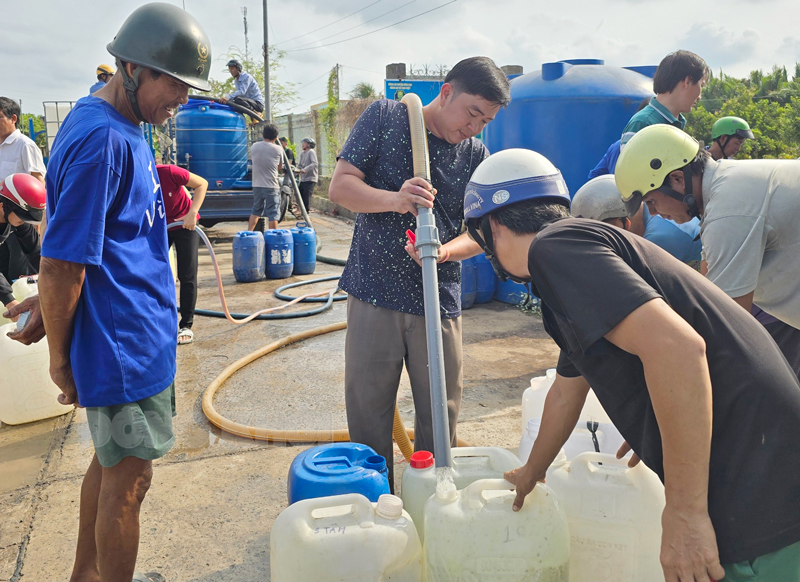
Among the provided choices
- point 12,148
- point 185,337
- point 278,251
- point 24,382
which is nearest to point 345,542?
point 24,382

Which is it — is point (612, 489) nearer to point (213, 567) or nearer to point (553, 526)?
point (553, 526)

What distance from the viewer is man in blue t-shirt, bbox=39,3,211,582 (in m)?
1.83

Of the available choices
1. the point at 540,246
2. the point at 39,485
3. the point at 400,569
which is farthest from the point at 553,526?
the point at 39,485

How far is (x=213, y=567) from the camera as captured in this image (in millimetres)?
2562

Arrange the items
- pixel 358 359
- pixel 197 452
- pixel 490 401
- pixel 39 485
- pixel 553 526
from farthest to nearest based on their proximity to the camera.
Result: pixel 490 401, pixel 197 452, pixel 39 485, pixel 358 359, pixel 553 526

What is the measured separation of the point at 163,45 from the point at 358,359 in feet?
4.42

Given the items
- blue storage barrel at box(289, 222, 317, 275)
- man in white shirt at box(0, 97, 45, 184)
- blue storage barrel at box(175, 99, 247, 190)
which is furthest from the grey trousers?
blue storage barrel at box(175, 99, 247, 190)

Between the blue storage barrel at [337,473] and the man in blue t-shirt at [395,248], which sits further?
the man in blue t-shirt at [395,248]

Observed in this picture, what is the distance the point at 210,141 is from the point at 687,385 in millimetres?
11439

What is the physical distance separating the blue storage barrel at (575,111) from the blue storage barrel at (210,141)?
22.1ft

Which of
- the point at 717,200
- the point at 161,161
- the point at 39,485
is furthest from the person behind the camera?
the point at 161,161

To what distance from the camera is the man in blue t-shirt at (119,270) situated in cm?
183

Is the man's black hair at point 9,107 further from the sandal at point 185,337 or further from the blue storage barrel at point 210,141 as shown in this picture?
the blue storage barrel at point 210,141

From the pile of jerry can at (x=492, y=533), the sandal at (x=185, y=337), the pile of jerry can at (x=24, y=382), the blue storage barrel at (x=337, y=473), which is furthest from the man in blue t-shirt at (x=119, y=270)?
the sandal at (x=185, y=337)
